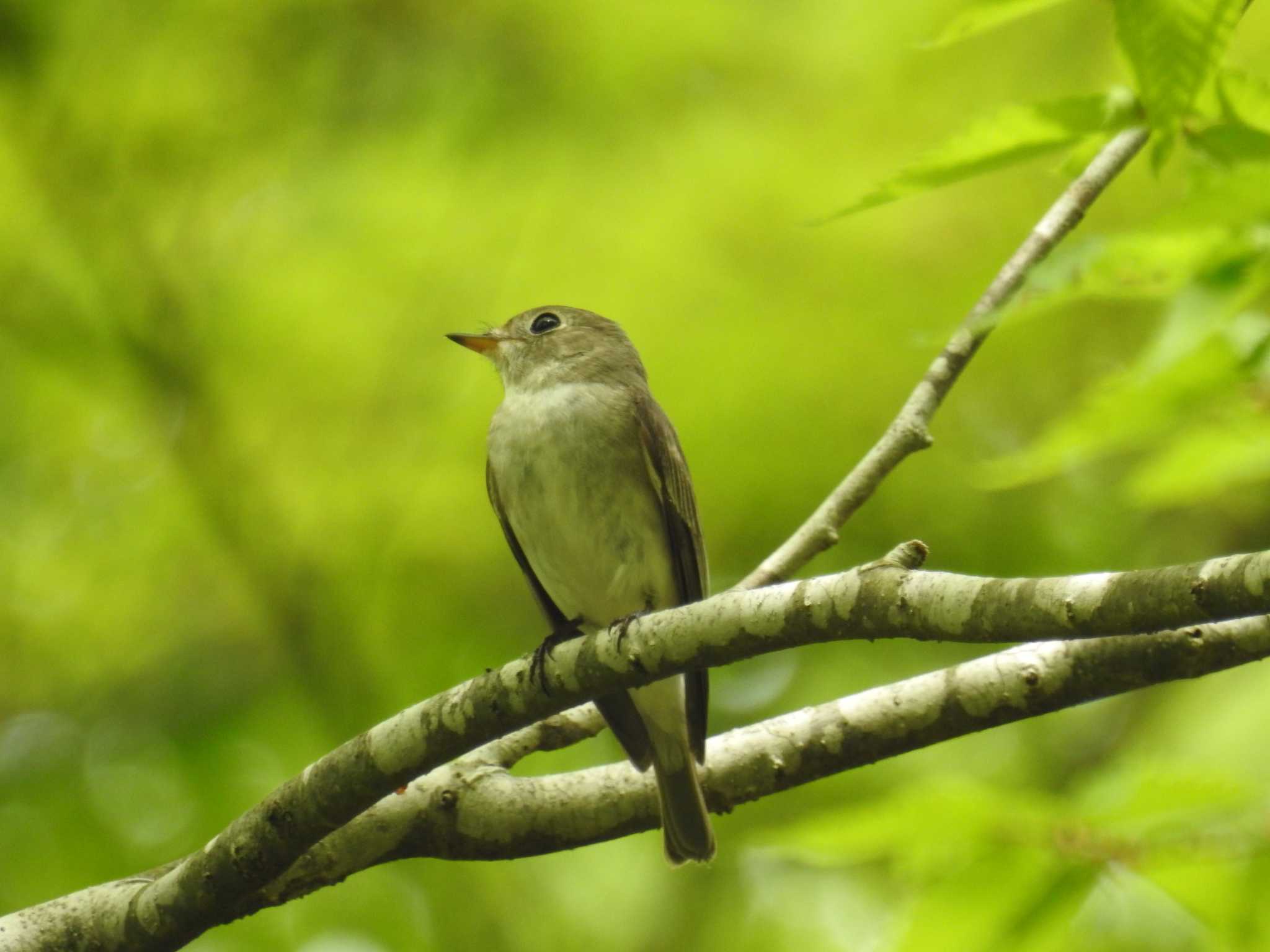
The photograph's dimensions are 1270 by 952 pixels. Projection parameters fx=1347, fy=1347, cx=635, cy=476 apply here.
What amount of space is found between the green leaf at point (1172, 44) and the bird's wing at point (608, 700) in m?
1.95

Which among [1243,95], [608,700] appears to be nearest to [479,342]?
[608,700]

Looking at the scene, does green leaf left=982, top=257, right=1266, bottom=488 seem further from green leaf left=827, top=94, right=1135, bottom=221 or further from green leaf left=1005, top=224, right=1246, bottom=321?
green leaf left=827, top=94, right=1135, bottom=221

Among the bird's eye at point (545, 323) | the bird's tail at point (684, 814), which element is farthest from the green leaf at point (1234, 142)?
the bird's eye at point (545, 323)

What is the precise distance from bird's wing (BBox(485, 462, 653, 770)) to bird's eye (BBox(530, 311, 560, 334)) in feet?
2.59

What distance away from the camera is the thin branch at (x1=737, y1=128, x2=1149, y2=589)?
3.26 meters

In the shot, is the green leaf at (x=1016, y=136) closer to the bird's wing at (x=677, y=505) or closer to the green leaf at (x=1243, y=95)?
the green leaf at (x=1243, y=95)

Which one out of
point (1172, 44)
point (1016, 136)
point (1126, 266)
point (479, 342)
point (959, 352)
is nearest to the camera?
point (1172, 44)

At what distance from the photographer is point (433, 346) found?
6281 millimetres

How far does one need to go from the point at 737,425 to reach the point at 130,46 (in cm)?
320

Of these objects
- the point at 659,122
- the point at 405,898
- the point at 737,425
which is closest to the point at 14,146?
the point at 659,122

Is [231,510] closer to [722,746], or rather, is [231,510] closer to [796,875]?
[722,746]

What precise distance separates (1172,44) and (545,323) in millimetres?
3724

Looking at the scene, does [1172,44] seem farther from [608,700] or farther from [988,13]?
[608,700]

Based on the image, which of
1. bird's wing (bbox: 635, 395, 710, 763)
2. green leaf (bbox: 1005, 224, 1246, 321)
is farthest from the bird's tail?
green leaf (bbox: 1005, 224, 1246, 321)
